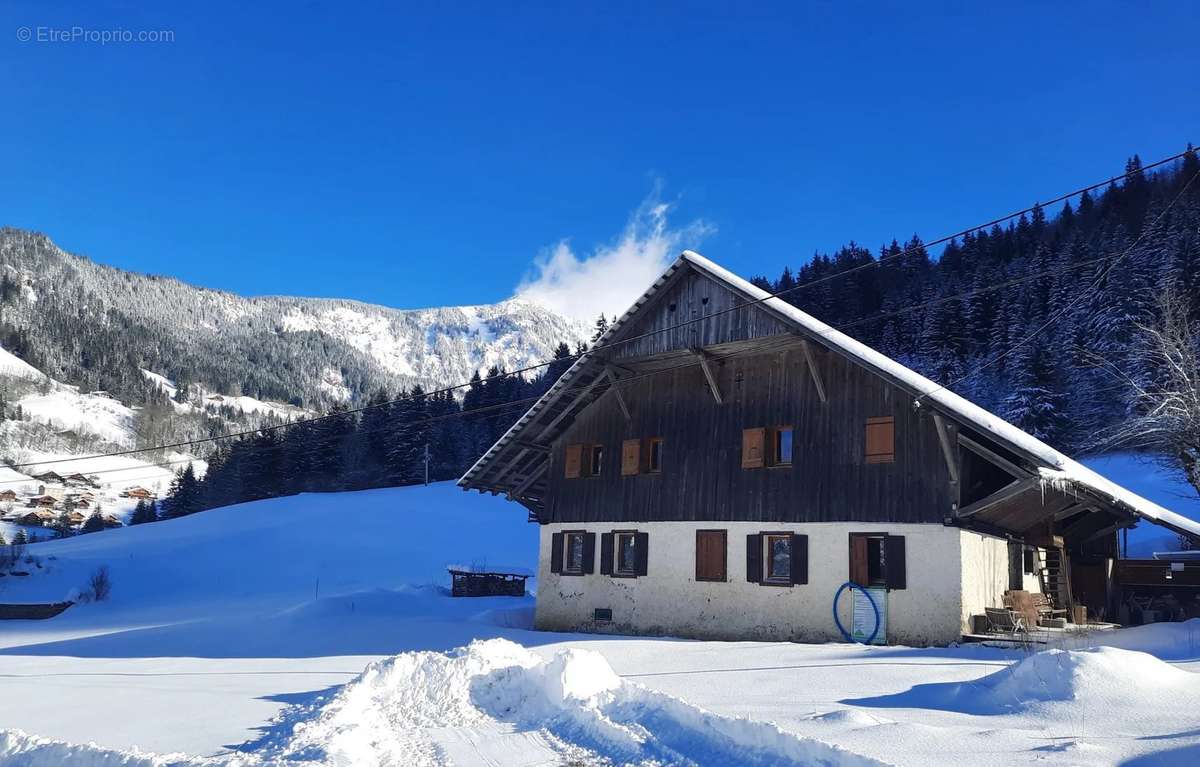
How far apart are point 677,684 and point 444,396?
8548 cm

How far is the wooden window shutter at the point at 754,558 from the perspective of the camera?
21391mm

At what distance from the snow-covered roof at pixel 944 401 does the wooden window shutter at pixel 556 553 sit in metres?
5.09

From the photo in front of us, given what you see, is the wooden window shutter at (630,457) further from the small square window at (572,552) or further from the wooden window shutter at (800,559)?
the wooden window shutter at (800,559)

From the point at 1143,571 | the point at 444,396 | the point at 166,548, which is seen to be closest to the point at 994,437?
the point at 1143,571

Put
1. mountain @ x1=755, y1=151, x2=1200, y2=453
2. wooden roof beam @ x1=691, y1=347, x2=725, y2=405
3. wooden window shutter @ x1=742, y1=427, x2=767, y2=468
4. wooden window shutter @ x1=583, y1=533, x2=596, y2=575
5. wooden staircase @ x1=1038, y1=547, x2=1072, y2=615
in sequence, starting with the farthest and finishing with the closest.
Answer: mountain @ x1=755, y1=151, x2=1200, y2=453, wooden window shutter @ x1=583, y1=533, x2=596, y2=575, wooden staircase @ x1=1038, y1=547, x2=1072, y2=615, wooden roof beam @ x1=691, y1=347, x2=725, y2=405, wooden window shutter @ x1=742, y1=427, x2=767, y2=468

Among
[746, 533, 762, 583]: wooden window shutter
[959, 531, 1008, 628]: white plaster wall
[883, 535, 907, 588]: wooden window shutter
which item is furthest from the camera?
[746, 533, 762, 583]: wooden window shutter

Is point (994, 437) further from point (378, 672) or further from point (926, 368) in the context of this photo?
point (926, 368)

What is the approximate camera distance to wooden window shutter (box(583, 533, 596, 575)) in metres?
25.0

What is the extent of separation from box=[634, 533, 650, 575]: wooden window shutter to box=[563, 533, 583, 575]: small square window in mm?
2121

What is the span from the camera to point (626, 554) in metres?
24.6

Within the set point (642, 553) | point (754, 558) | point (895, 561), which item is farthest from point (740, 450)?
point (895, 561)

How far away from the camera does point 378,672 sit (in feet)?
42.5

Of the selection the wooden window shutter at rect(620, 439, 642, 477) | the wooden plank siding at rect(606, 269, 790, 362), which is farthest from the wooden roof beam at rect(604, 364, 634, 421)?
the wooden window shutter at rect(620, 439, 642, 477)

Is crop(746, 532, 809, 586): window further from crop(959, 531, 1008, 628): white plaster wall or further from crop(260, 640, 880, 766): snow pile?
crop(260, 640, 880, 766): snow pile
